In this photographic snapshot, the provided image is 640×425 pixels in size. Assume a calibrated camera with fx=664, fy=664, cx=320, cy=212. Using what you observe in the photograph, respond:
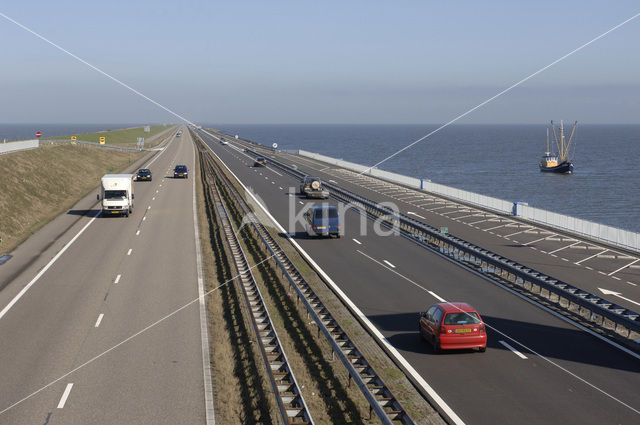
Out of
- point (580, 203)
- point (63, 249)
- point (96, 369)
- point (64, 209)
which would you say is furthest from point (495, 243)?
point (580, 203)

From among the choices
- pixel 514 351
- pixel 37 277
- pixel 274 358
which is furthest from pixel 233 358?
pixel 37 277

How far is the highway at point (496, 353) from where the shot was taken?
51.1 feet

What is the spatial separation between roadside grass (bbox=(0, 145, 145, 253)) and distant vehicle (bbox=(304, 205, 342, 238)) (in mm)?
16946

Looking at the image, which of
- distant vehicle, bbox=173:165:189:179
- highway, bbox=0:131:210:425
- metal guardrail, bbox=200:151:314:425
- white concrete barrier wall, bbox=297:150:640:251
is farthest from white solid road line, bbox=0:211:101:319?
distant vehicle, bbox=173:165:189:179

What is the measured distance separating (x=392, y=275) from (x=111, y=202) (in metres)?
24.1

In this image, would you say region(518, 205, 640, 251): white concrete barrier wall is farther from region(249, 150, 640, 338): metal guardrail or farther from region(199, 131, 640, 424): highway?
region(249, 150, 640, 338): metal guardrail

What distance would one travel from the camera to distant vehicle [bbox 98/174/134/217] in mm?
46250

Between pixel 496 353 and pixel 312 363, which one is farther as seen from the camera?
pixel 496 353

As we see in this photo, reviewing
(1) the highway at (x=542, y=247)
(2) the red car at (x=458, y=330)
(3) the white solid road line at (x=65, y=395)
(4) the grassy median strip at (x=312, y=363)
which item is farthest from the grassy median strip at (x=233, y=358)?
(1) the highway at (x=542, y=247)

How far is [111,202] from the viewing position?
1818 inches

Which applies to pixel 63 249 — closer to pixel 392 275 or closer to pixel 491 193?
pixel 392 275

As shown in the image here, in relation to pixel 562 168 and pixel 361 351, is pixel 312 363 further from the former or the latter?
pixel 562 168

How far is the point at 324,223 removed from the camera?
40.4 meters

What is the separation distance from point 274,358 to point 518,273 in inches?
517
